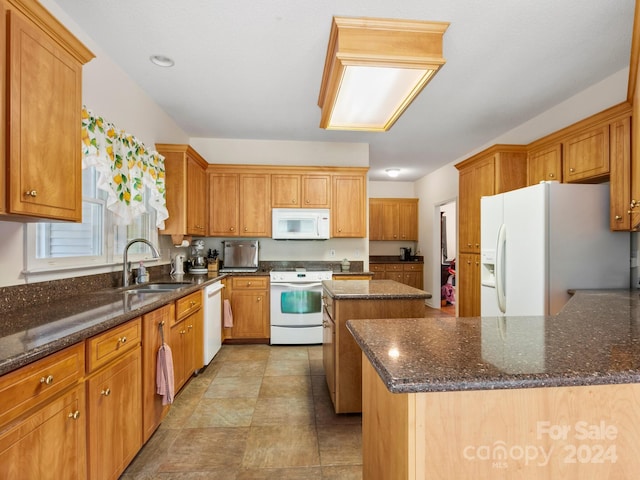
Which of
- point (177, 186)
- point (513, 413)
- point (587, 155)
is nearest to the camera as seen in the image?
point (513, 413)

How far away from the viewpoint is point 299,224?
13.7 feet

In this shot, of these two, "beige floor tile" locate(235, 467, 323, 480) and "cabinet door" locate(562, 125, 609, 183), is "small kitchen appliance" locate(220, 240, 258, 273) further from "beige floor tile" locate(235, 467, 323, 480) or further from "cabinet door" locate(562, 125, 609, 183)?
"cabinet door" locate(562, 125, 609, 183)

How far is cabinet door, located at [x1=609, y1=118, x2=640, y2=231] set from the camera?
89.9 inches

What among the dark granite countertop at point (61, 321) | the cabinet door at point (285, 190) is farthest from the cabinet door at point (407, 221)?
Result: the dark granite countertop at point (61, 321)

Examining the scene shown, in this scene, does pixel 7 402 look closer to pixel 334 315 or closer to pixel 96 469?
pixel 96 469

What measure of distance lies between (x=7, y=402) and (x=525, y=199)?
10.3 ft

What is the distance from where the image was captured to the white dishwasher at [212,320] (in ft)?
10.2

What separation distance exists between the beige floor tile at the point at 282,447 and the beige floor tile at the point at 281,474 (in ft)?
0.11

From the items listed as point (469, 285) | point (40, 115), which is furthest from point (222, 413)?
point (469, 285)

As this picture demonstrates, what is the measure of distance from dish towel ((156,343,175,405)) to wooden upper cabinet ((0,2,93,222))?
0.95 meters

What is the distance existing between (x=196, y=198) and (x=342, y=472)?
3.10 metres

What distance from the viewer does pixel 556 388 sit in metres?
0.79

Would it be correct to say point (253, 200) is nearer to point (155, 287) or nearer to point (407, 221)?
point (155, 287)

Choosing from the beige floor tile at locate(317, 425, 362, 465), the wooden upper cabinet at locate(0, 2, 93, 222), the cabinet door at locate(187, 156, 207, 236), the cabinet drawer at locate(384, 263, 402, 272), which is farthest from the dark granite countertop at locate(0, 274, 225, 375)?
the cabinet drawer at locate(384, 263, 402, 272)
